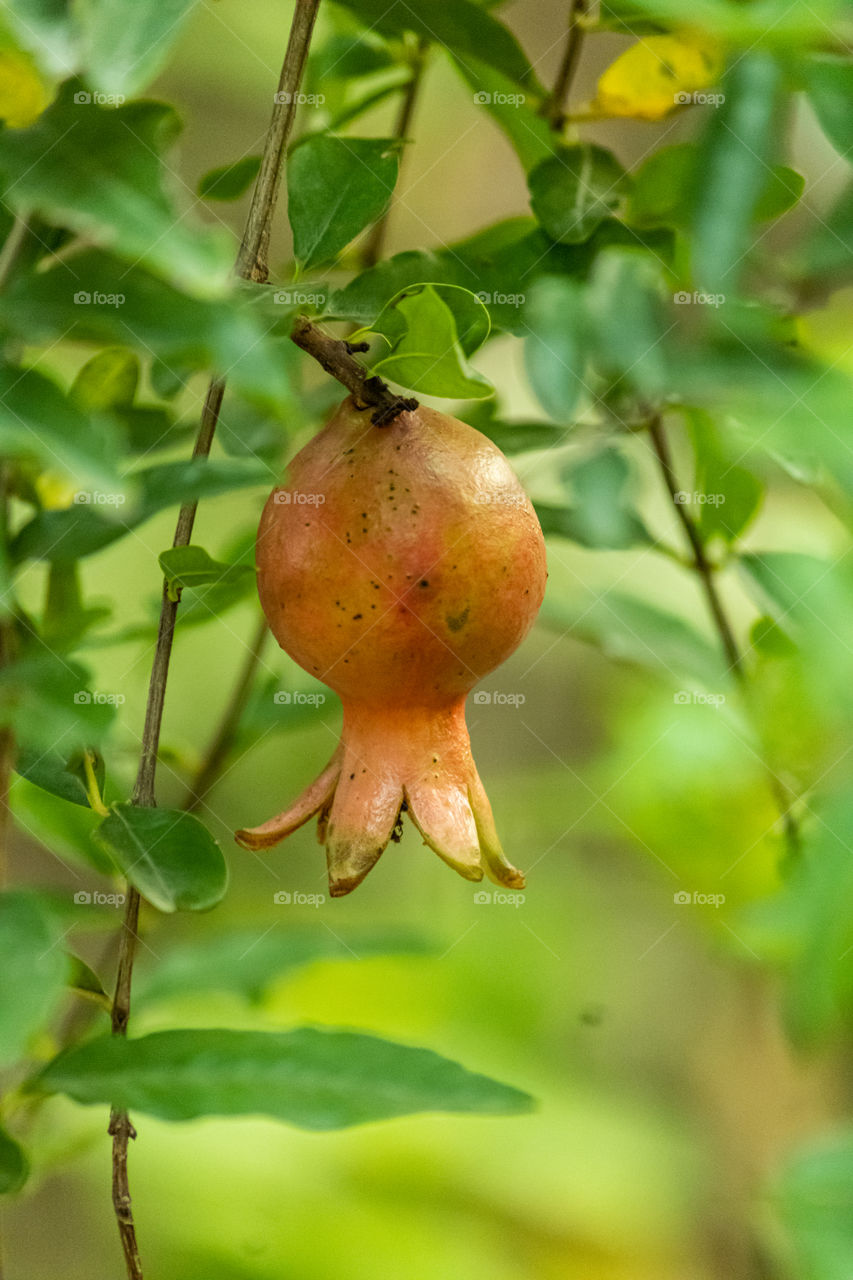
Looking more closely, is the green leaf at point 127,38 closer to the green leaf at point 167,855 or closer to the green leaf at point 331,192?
the green leaf at point 331,192

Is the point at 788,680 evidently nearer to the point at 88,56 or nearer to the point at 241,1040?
the point at 241,1040

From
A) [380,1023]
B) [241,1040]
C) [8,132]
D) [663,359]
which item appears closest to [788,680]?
[663,359]

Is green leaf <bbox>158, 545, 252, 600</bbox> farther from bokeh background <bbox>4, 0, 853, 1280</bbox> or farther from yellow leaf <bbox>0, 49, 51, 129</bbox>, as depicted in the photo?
bokeh background <bbox>4, 0, 853, 1280</bbox>

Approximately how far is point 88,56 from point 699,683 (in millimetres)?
651

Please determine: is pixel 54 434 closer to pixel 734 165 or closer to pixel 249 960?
pixel 734 165

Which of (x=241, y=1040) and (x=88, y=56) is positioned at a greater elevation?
(x=88, y=56)

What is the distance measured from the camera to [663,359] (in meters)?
0.71

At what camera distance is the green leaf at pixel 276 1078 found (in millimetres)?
448

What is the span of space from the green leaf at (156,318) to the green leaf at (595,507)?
1.20 ft

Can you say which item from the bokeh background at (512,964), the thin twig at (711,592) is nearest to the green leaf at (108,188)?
the thin twig at (711,592)

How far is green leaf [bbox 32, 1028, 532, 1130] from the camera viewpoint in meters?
0.45

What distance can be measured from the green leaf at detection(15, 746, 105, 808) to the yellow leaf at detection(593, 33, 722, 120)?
48cm

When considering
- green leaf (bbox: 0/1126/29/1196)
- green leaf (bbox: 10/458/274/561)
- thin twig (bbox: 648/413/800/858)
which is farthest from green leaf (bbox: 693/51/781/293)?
green leaf (bbox: 0/1126/29/1196)

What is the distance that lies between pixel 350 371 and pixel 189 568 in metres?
0.11
